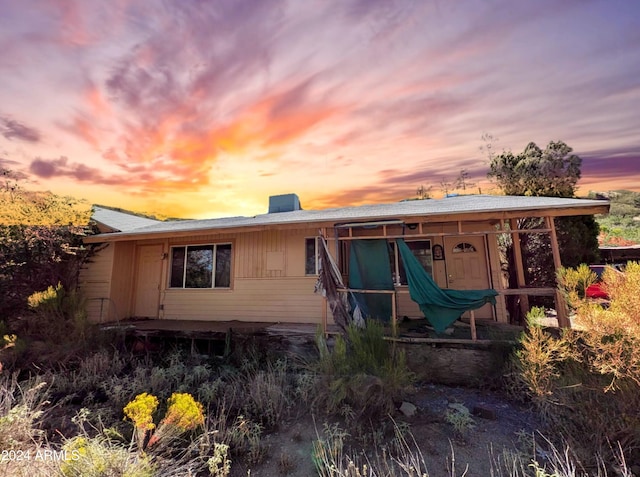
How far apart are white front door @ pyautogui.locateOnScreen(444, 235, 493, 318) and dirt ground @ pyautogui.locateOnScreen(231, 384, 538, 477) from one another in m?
3.08

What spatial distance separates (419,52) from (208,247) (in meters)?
7.00

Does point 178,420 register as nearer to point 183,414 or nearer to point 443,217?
point 183,414

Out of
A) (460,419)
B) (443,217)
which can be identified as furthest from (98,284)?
(460,419)

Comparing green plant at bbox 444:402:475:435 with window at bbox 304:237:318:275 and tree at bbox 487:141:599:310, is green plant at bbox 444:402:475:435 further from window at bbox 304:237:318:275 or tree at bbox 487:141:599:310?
tree at bbox 487:141:599:310

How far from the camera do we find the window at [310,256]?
771cm

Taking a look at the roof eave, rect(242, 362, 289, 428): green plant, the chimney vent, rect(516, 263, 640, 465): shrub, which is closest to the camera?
rect(516, 263, 640, 465): shrub

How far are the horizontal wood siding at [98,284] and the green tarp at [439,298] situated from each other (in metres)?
8.09

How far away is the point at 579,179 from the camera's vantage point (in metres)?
12.8

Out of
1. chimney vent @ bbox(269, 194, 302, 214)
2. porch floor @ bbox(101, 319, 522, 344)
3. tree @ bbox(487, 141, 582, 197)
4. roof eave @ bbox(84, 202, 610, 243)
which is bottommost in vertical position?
porch floor @ bbox(101, 319, 522, 344)

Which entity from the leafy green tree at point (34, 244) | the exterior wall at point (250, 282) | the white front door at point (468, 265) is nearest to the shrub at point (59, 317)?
the leafy green tree at point (34, 244)

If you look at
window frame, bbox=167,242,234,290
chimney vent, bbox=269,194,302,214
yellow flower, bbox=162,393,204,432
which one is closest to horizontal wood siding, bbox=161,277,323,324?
window frame, bbox=167,242,234,290

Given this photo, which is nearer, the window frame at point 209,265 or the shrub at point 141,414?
the shrub at point 141,414

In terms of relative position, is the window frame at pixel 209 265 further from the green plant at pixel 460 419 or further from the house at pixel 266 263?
the green plant at pixel 460 419

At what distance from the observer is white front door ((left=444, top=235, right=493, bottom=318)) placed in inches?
290
